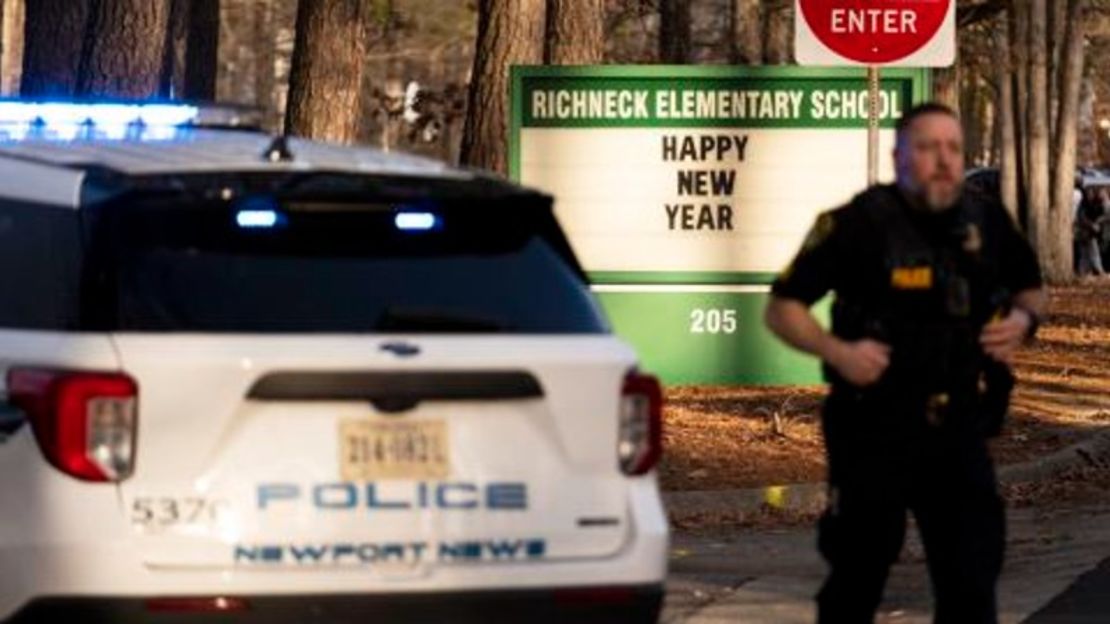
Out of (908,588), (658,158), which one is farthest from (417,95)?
(908,588)

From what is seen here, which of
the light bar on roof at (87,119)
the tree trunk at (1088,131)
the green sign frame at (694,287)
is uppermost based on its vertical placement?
the light bar on roof at (87,119)

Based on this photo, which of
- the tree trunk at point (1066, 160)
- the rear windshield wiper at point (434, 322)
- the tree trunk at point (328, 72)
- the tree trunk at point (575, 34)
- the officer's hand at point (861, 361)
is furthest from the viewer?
the tree trunk at point (1066, 160)

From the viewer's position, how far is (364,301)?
7281 millimetres

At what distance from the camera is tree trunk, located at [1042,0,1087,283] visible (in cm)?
4088

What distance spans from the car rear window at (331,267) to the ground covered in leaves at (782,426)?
6893 millimetres

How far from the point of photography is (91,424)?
6996 mm

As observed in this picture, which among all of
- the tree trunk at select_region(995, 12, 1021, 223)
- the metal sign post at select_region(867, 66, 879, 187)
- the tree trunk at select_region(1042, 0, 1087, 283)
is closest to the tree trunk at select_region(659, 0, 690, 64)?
the tree trunk at select_region(1042, 0, 1087, 283)

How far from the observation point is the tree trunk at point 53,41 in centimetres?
1847

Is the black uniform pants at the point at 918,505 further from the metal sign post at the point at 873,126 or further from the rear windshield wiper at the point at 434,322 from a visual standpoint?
the metal sign post at the point at 873,126

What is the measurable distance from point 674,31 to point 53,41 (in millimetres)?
17901

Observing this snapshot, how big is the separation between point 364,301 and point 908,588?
16.6 ft

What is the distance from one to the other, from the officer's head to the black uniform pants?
1.95 ft

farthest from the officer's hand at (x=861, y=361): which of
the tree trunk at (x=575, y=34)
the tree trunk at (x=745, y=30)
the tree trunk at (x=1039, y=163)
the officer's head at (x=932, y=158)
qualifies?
the tree trunk at (x=1039, y=163)

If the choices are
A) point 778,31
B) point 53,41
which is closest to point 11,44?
point 778,31
